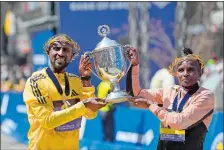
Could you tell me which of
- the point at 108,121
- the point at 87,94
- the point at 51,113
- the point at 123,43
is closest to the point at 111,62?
the point at 87,94

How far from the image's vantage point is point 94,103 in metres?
4.35

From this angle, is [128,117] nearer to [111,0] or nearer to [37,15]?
[111,0]

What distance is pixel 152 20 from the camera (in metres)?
17.9

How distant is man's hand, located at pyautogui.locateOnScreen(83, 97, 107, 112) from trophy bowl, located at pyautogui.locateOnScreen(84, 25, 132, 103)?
49mm

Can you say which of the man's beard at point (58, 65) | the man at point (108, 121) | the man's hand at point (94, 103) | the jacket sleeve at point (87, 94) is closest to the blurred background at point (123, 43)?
the man at point (108, 121)

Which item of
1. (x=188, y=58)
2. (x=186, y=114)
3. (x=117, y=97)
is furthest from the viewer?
(x=188, y=58)

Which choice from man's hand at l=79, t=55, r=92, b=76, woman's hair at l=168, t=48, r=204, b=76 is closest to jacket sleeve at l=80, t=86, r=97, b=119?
man's hand at l=79, t=55, r=92, b=76

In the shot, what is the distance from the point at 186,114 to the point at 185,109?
0.06 metres

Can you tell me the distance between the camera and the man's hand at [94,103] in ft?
14.3

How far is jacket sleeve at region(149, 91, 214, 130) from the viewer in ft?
14.5

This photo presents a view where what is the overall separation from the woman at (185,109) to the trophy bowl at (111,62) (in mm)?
208

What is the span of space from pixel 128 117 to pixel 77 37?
7493mm

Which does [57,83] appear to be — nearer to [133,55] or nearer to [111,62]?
[111,62]

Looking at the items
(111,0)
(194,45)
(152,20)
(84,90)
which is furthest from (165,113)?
(194,45)
